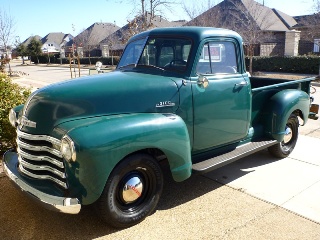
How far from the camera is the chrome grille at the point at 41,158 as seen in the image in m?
2.68

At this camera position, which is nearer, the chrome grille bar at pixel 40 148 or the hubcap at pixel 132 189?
the chrome grille bar at pixel 40 148

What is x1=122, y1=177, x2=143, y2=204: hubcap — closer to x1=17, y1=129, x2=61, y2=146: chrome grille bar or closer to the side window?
x1=17, y1=129, x2=61, y2=146: chrome grille bar

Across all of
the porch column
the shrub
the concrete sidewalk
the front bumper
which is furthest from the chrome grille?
the porch column

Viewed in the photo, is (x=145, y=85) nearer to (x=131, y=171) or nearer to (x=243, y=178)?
(x=131, y=171)

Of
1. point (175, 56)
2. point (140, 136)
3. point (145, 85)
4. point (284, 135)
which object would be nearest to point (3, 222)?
point (140, 136)

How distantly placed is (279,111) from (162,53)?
201 centimetres

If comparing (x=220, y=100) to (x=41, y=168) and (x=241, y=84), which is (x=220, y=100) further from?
(x=41, y=168)

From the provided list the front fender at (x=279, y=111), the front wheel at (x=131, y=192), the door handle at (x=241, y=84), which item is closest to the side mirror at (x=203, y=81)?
the door handle at (x=241, y=84)

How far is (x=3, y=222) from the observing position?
3131 mm

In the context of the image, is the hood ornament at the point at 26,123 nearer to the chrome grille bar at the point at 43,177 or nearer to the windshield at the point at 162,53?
the chrome grille bar at the point at 43,177

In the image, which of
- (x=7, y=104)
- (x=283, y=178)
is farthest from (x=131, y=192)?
(x=7, y=104)

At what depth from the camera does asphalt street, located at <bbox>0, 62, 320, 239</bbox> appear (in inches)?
115

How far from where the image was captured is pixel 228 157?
380cm

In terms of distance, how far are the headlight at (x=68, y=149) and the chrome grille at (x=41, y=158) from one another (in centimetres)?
12
